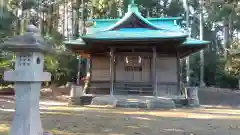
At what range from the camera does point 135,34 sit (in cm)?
1535

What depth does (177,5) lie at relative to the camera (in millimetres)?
38375

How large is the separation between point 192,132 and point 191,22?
33916 mm

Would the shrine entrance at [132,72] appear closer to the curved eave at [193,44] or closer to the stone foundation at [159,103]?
the curved eave at [193,44]

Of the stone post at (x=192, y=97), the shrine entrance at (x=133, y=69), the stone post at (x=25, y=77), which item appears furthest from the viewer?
the shrine entrance at (x=133, y=69)

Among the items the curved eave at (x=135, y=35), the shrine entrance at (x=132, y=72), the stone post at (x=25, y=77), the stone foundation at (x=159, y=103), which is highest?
the curved eave at (x=135, y=35)

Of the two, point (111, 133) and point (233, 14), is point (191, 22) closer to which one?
point (233, 14)

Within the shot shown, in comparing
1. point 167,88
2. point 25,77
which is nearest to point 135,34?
point 167,88

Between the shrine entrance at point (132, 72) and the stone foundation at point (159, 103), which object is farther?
the shrine entrance at point (132, 72)

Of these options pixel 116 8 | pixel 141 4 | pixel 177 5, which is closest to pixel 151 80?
pixel 116 8

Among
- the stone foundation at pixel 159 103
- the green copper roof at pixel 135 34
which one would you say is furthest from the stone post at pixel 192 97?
the green copper roof at pixel 135 34

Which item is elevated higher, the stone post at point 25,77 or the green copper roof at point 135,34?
the green copper roof at point 135,34

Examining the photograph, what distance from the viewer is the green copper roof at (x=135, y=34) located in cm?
1451

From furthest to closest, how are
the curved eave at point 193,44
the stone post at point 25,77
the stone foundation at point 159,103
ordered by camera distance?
the curved eave at point 193,44 < the stone foundation at point 159,103 < the stone post at point 25,77

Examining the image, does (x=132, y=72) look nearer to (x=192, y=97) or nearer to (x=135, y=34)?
(x=135, y=34)
